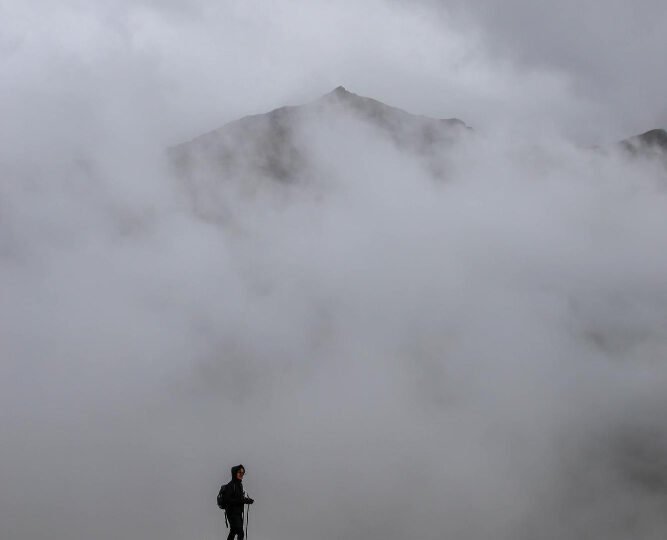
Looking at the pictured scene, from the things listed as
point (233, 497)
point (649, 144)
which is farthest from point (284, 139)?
point (233, 497)

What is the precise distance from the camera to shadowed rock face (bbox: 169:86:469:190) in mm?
118250

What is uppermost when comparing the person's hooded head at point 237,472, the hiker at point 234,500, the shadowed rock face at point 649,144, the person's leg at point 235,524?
the shadowed rock face at point 649,144

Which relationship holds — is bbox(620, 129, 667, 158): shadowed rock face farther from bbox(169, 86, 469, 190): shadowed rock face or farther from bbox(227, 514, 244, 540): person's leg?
bbox(227, 514, 244, 540): person's leg

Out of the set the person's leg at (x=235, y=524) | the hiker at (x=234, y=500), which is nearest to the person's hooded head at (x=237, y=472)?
the hiker at (x=234, y=500)

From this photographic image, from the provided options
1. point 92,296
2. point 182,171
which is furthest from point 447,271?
point 92,296

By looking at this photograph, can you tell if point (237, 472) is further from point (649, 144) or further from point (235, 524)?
point (649, 144)

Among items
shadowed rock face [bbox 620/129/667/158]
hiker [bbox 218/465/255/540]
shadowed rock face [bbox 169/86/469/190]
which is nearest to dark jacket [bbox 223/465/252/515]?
hiker [bbox 218/465/255/540]

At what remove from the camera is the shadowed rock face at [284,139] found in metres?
118

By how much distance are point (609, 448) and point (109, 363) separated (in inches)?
1890

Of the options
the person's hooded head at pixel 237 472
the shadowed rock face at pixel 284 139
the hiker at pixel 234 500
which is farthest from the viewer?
the shadowed rock face at pixel 284 139

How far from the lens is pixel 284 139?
12481 cm

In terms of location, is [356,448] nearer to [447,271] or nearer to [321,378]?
[321,378]

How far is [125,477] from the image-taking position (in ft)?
169

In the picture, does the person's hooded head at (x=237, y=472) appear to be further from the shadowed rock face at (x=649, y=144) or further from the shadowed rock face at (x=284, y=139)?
the shadowed rock face at (x=649, y=144)
